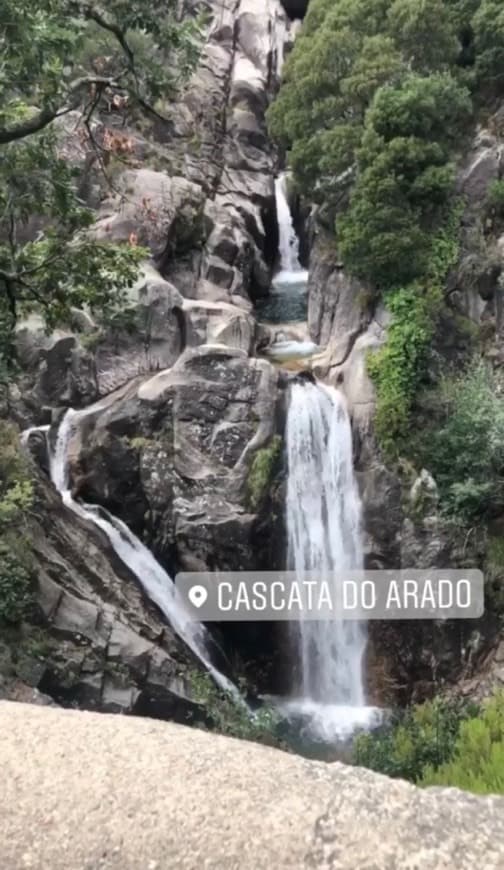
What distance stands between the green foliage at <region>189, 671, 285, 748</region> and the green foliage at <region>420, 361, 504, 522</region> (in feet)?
14.4

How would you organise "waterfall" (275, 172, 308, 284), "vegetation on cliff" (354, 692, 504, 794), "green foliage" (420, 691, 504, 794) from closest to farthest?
"green foliage" (420, 691, 504, 794) < "vegetation on cliff" (354, 692, 504, 794) < "waterfall" (275, 172, 308, 284)

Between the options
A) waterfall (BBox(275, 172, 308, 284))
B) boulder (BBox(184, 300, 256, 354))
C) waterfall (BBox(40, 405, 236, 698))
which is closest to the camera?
waterfall (BBox(40, 405, 236, 698))

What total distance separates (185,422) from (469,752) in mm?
7906

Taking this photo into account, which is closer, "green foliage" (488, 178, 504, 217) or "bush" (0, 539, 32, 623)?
"bush" (0, 539, 32, 623)

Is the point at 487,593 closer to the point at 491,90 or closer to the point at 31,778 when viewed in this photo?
the point at 31,778

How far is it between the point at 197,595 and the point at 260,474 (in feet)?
7.28

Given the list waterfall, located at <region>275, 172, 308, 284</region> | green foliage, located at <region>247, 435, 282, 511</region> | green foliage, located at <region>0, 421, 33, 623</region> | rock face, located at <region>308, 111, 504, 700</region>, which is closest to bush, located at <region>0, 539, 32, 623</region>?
green foliage, located at <region>0, 421, 33, 623</region>

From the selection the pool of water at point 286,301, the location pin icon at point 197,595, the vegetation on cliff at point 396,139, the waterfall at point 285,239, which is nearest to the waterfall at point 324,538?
the vegetation on cliff at point 396,139

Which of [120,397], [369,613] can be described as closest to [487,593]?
[369,613]

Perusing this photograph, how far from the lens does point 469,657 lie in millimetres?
10234

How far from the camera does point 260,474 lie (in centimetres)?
1126

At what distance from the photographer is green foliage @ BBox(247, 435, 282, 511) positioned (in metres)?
11.2

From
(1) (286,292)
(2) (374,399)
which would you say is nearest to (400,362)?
(2) (374,399)

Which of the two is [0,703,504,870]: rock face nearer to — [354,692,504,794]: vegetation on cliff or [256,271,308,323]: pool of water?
[354,692,504,794]: vegetation on cliff
